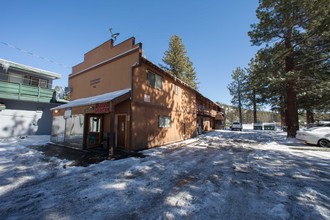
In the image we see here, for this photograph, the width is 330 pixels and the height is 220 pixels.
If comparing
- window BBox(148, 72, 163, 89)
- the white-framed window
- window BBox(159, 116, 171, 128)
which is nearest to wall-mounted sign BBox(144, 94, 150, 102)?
window BBox(148, 72, 163, 89)

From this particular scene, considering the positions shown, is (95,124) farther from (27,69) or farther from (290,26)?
(290,26)

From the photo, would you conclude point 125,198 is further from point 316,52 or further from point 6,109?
point 316,52

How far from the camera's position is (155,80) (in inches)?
456

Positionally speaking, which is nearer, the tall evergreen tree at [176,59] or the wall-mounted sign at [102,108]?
the wall-mounted sign at [102,108]

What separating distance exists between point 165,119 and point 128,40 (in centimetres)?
673

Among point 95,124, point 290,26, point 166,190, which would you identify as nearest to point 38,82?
point 95,124

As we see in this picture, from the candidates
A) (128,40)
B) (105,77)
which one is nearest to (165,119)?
(105,77)

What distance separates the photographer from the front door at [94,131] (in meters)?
10.4

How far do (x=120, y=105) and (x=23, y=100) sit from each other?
1184cm

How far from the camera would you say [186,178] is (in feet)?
16.7

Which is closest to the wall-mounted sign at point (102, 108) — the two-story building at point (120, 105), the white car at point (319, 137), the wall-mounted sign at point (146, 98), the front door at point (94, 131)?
the two-story building at point (120, 105)

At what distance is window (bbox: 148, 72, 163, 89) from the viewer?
11.1 m

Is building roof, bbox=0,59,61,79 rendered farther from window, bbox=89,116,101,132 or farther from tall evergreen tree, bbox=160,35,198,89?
tall evergreen tree, bbox=160,35,198,89

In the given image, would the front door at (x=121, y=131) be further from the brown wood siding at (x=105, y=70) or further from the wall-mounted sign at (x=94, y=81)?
the wall-mounted sign at (x=94, y=81)
